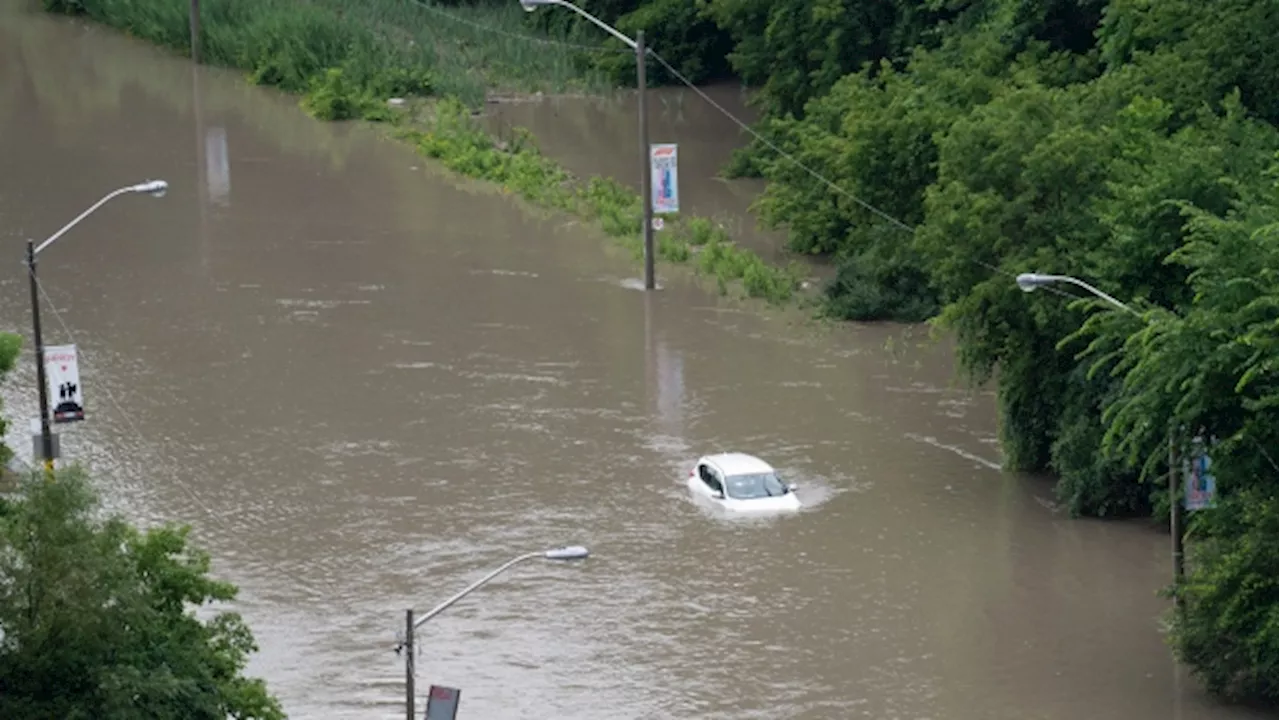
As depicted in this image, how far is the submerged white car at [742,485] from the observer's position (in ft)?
127

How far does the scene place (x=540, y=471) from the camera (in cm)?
4112

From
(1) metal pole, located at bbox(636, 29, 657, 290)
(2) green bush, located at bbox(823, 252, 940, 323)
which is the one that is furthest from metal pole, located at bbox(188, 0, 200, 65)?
(2) green bush, located at bbox(823, 252, 940, 323)

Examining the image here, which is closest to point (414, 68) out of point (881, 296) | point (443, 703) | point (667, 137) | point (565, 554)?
point (667, 137)

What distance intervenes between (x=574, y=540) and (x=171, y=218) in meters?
25.5

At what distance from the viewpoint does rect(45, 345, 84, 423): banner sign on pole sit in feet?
113

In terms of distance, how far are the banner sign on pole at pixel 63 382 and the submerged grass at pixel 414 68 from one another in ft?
76.4

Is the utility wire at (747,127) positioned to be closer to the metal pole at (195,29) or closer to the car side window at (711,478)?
the car side window at (711,478)

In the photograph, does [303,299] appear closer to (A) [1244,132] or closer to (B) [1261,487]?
(A) [1244,132]

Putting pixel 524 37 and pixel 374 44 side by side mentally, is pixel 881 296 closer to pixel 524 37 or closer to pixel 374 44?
pixel 374 44

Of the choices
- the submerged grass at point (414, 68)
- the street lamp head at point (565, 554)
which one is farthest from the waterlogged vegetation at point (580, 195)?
the street lamp head at point (565, 554)

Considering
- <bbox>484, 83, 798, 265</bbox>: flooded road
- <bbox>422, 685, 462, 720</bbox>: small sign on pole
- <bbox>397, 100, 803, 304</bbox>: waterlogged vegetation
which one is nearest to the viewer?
<bbox>422, 685, 462, 720</bbox>: small sign on pole

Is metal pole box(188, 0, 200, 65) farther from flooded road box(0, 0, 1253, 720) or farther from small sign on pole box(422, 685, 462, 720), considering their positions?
small sign on pole box(422, 685, 462, 720)

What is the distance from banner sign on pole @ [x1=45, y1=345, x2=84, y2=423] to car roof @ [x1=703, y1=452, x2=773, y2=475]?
10.4 m

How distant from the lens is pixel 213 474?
41.3 metres
